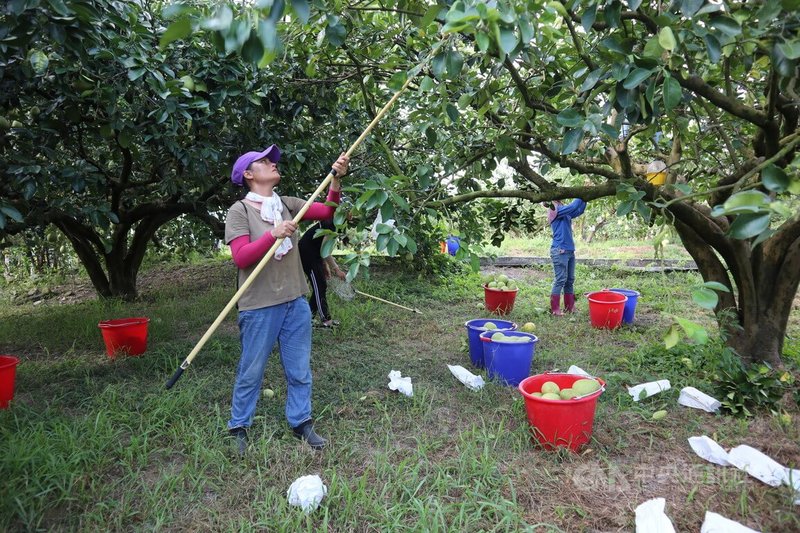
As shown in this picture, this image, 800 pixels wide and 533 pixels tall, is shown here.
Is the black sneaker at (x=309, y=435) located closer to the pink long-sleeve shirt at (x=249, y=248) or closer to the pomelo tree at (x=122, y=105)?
the pink long-sleeve shirt at (x=249, y=248)

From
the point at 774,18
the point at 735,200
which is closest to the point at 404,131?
the point at 774,18

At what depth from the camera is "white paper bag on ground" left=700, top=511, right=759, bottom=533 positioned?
Result: 5.85 feet

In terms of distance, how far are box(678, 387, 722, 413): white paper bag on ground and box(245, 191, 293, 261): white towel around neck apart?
93.8 inches

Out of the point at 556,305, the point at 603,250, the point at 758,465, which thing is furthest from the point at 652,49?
the point at 603,250

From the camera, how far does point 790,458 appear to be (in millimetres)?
2311

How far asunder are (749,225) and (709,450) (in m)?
1.64

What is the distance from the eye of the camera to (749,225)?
1174 mm

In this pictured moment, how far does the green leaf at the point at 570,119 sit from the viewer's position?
1.72 meters

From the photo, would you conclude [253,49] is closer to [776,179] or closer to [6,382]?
[776,179]

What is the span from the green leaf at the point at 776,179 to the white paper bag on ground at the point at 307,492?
190cm

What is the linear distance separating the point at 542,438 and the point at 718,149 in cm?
253

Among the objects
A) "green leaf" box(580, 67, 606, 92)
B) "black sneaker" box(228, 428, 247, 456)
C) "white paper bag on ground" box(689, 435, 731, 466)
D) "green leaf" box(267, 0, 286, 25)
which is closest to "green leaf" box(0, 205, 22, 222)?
"black sneaker" box(228, 428, 247, 456)

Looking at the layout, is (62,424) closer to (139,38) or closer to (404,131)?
(139,38)

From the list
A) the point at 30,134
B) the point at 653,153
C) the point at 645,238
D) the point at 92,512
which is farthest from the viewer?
Result: the point at 645,238
